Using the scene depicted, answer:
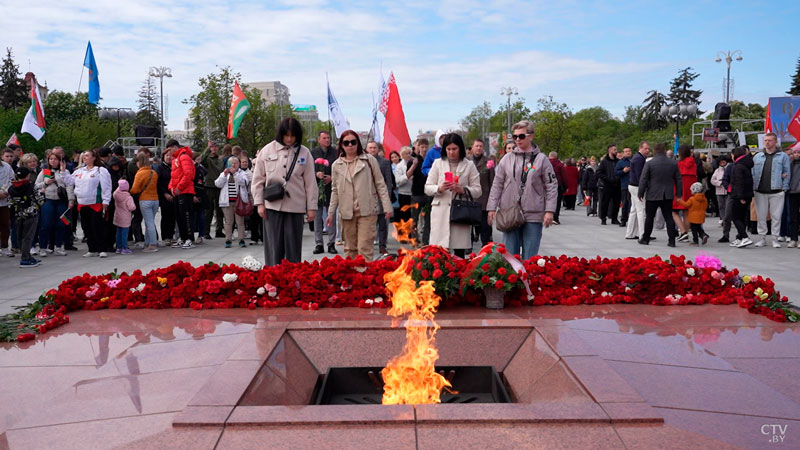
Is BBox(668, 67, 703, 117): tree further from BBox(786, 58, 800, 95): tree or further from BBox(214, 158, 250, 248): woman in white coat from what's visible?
BBox(214, 158, 250, 248): woman in white coat

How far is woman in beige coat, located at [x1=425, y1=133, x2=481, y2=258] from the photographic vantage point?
729 centimetres

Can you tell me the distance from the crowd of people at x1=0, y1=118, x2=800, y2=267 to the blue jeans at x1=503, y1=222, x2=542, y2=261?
0.04 feet

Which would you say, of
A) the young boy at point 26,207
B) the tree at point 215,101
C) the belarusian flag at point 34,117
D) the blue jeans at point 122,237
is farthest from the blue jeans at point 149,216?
the tree at point 215,101

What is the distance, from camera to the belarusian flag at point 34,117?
1436 cm

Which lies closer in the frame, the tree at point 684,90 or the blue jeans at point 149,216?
the blue jeans at point 149,216

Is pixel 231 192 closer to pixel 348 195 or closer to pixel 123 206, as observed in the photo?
pixel 123 206

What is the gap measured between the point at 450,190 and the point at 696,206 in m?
6.41

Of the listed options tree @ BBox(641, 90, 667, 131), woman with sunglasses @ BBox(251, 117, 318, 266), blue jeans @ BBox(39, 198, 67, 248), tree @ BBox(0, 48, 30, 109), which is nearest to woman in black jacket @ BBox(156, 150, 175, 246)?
blue jeans @ BBox(39, 198, 67, 248)

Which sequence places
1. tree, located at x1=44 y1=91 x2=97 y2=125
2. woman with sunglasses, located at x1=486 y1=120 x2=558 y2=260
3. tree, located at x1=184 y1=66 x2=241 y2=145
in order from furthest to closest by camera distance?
tree, located at x1=44 y1=91 x2=97 y2=125 < tree, located at x1=184 y1=66 x2=241 y2=145 < woman with sunglasses, located at x1=486 y1=120 x2=558 y2=260

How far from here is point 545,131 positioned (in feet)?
153

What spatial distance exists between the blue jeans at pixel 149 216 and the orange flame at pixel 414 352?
7.29 metres

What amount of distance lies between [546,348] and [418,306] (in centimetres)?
156

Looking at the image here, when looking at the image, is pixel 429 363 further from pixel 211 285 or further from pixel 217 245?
pixel 217 245

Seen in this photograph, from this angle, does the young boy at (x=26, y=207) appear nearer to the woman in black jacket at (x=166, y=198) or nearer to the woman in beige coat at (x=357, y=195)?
the woman in black jacket at (x=166, y=198)
